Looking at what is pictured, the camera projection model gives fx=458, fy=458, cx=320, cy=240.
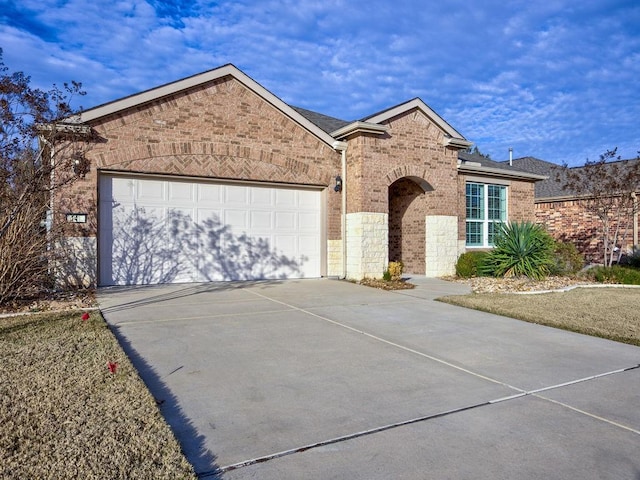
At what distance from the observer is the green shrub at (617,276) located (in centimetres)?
1247

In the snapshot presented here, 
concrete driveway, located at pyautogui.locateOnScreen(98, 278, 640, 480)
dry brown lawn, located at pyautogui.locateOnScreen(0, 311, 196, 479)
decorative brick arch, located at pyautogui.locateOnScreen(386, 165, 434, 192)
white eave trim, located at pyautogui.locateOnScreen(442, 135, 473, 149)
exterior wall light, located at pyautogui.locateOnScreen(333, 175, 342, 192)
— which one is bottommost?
concrete driveway, located at pyautogui.locateOnScreen(98, 278, 640, 480)

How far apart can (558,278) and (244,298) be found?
30.0ft

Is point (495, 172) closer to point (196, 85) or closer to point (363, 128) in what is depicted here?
point (363, 128)

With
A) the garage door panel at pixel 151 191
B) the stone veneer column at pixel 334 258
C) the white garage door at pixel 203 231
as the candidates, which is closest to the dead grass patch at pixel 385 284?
the stone veneer column at pixel 334 258

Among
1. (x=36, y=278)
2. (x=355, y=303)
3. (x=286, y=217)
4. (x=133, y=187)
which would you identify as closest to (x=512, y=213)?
(x=286, y=217)

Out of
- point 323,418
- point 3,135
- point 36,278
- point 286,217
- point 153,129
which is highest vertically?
point 153,129

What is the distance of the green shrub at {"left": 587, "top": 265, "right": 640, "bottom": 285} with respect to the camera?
12469 millimetres

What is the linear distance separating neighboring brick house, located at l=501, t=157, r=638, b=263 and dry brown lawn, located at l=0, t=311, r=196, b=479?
64.6ft

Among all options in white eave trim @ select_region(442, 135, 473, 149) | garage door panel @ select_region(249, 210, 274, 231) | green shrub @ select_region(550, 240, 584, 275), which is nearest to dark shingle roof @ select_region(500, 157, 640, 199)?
green shrub @ select_region(550, 240, 584, 275)

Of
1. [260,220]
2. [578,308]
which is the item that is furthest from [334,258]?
[578,308]

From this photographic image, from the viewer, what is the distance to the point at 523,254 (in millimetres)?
12648

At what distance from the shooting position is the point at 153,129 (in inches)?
434

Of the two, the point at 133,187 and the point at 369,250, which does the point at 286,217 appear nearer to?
the point at 369,250

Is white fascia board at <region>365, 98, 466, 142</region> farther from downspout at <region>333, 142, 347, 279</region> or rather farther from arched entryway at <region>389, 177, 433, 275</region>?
arched entryway at <region>389, 177, 433, 275</region>
